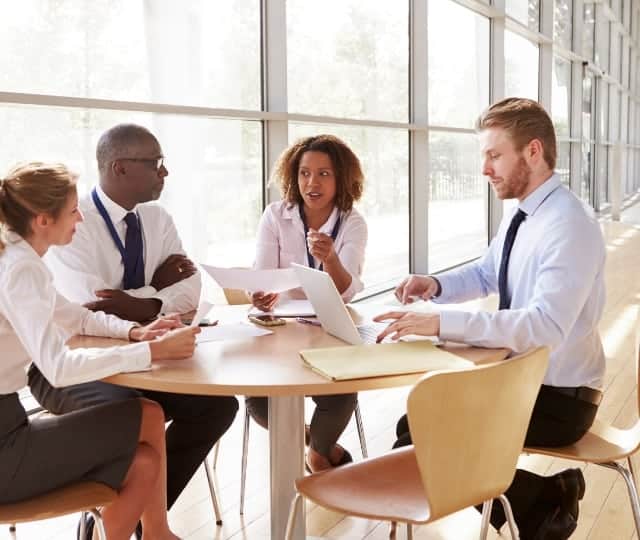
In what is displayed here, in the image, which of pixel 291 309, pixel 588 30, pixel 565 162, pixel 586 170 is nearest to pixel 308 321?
pixel 291 309

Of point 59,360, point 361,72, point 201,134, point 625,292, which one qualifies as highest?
point 361,72

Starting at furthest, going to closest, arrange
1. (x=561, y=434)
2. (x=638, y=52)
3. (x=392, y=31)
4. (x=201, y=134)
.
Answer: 1. (x=638, y=52)
2. (x=392, y=31)
3. (x=201, y=134)
4. (x=561, y=434)

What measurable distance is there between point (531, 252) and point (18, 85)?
7.46 ft

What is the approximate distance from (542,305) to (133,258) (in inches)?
51.2

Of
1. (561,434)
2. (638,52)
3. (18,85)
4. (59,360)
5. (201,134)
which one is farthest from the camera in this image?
(638,52)

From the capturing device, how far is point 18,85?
138 inches

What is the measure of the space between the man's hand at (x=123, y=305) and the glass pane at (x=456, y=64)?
18.3ft

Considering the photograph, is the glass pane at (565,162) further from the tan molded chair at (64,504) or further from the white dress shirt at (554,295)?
the tan molded chair at (64,504)

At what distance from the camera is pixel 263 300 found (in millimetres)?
2629

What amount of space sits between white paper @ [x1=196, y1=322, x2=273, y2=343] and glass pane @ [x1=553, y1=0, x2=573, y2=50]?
10319 millimetres

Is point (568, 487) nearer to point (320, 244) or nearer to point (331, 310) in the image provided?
point (331, 310)

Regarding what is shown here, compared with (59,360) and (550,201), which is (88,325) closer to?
(59,360)

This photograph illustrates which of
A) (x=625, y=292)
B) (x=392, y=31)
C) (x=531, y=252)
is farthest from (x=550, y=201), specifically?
(x=625, y=292)

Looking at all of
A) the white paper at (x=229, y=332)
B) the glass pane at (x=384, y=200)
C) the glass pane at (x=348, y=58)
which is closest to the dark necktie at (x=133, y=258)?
the white paper at (x=229, y=332)
